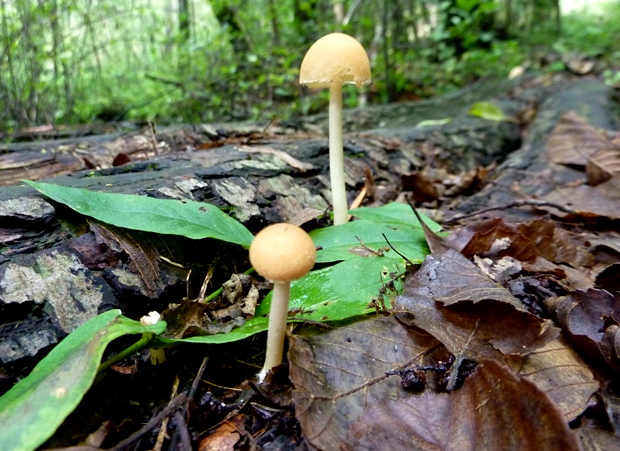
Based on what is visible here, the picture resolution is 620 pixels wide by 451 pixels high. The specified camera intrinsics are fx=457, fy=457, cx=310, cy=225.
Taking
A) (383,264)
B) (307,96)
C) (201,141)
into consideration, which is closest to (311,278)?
(383,264)

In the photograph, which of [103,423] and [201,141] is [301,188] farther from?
[103,423]

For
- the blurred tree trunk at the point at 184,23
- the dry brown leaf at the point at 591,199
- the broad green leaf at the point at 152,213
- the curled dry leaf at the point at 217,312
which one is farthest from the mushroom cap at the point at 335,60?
the blurred tree trunk at the point at 184,23

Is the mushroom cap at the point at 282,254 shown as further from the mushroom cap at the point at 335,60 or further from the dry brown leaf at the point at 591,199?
the dry brown leaf at the point at 591,199

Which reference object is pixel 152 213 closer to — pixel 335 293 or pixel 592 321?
pixel 335 293

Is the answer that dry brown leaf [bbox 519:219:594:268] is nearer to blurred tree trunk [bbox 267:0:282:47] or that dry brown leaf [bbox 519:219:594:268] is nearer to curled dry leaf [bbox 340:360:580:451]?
curled dry leaf [bbox 340:360:580:451]

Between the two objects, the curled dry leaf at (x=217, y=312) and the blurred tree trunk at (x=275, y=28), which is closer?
the curled dry leaf at (x=217, y=312)

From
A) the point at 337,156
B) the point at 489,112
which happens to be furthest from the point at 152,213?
the point at 489,112

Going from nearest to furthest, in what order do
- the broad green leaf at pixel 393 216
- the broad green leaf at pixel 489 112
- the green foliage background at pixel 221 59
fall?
the broad green leaf at pixel 393 216 → the broad green leaf at pixel 489 112 → the green foliage background at pixel 221 59
